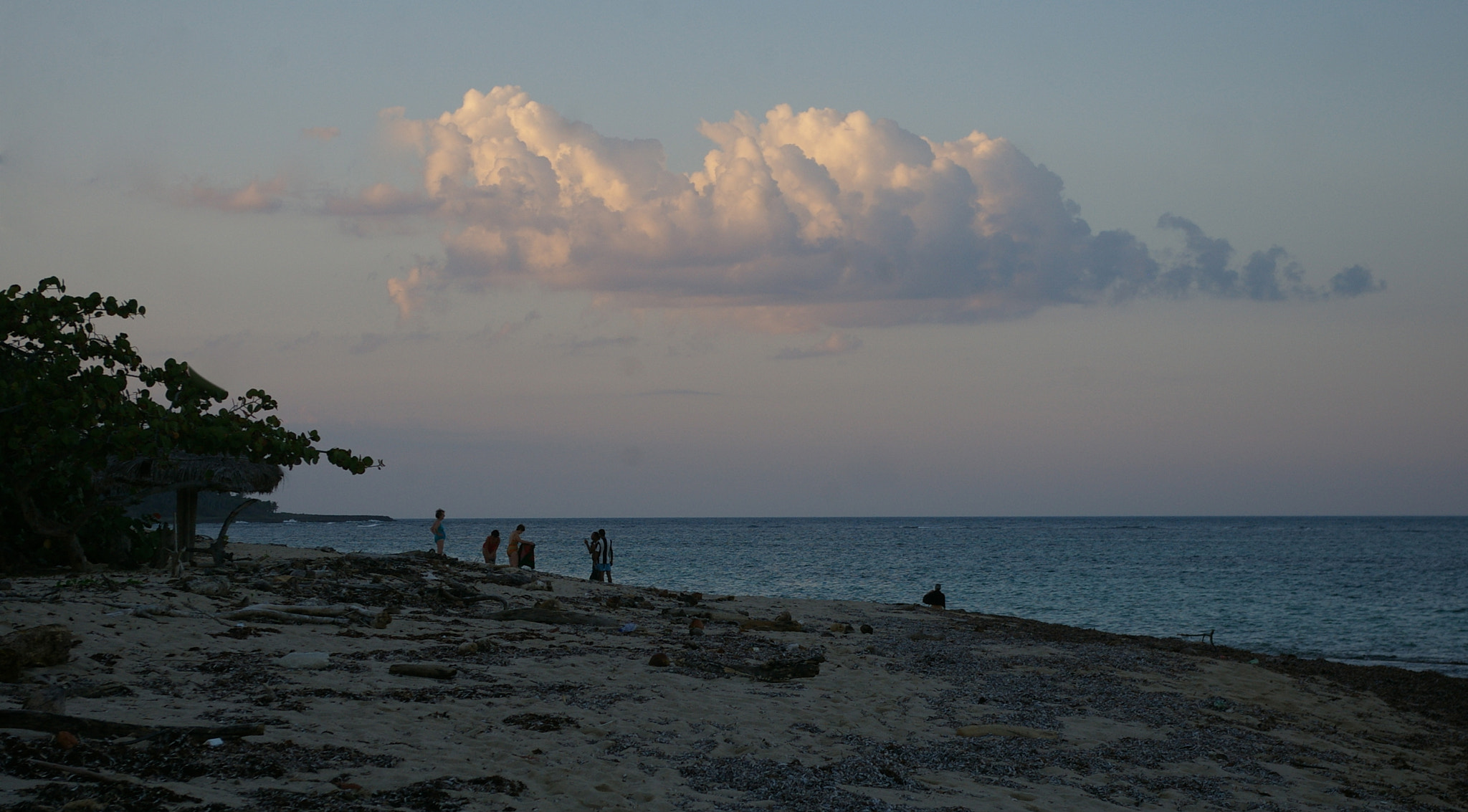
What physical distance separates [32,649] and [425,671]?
3.07 metres

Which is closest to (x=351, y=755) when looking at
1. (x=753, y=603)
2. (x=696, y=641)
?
(x=696, y=641)

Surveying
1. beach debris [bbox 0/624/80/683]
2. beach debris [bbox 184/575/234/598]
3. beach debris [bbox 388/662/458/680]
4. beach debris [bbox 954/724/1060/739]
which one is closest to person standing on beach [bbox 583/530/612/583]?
beach debris [bbox 184/575/234/598]

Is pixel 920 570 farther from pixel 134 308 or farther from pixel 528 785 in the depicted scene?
pixel 528 785

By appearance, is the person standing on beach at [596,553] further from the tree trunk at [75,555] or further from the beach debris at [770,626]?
the tree trunk at [75,555]

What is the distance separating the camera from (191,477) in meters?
15.9

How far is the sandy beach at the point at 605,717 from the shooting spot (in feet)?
19.9

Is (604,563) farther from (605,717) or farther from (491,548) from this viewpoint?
(605,717)

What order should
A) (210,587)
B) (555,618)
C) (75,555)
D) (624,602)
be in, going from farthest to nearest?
(624,602), (75,555), (555,618), (210,587)

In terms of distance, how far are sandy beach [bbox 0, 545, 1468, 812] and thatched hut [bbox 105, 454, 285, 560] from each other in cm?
157

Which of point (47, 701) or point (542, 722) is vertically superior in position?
point (47, 701)

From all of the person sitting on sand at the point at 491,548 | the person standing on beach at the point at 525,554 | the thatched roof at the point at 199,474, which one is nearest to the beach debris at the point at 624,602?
the thatched roof at the point at 199,474

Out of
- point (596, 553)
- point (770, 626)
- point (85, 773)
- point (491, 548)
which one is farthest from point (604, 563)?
point (85, 773)

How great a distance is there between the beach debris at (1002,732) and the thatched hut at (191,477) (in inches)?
461

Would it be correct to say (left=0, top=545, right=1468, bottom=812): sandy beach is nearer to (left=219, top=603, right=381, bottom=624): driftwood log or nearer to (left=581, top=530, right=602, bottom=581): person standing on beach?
(left=219, top=603, right=381, bottom=624): driftwood log
